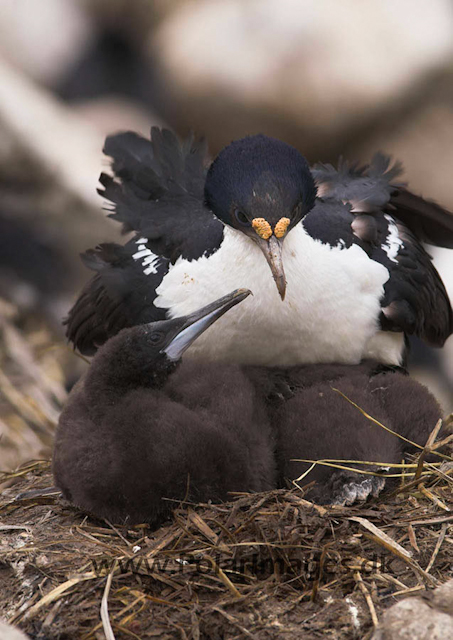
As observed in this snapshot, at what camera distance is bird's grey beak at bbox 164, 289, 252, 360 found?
11.0ft

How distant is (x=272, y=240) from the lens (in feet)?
11.4

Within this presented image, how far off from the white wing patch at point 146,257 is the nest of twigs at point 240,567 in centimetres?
115

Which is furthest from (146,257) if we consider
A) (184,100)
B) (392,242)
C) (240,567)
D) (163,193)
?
(184,100)

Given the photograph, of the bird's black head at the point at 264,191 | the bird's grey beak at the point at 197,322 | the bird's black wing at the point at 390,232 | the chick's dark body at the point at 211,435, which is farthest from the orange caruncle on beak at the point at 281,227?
the chick's dark body at the point at 211,435

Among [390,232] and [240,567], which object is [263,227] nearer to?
[390,232]

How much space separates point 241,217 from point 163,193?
2.69 feet

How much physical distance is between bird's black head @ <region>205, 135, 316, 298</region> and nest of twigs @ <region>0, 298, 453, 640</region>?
2.87 feet

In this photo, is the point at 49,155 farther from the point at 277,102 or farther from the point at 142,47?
the point at 277,102

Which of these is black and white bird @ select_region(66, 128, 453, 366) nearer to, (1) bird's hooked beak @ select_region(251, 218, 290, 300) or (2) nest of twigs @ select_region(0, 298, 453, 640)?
(1) bird's hooked beak @ select_region(251, 218, 290, 300)

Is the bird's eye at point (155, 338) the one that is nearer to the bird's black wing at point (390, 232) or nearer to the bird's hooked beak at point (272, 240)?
the bird's hooked beak at point (272, 240)

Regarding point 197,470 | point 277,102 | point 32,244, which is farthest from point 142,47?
point 197,470

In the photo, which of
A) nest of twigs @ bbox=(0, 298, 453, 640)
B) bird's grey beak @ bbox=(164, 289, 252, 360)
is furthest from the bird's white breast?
nest of twigs @ bbox=(0, 298, 453, 640)

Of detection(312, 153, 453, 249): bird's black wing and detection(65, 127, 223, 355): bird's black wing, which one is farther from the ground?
detection(65, 127, 223, 355): bird's black wing

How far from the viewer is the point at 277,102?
19.4ft
